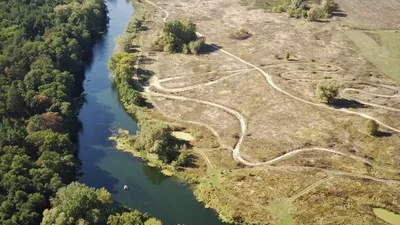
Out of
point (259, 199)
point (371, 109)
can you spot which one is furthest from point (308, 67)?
point (259, 199)

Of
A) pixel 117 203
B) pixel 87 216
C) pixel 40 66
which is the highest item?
pixel 40 66

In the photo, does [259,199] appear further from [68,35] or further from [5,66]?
[68,35]

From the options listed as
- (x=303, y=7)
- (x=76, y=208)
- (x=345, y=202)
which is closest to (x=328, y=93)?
(x=345, y=202)

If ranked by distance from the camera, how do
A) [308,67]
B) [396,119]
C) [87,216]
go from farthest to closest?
[308,67], [396,119], [87,216]

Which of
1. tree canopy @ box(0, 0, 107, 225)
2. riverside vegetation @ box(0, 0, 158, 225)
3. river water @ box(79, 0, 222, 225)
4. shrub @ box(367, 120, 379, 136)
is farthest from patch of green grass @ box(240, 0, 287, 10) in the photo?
shrub @ box(367, 120, 379, 136)

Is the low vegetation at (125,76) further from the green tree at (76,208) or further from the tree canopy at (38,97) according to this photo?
the green tree at (76,208)

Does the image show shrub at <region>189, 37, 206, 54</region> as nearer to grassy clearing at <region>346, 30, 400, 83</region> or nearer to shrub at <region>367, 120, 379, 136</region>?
grassy clearing at <region>346, 30, 400, 83</region>

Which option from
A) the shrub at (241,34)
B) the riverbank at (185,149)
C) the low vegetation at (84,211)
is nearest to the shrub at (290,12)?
the shrub at (241,34)
